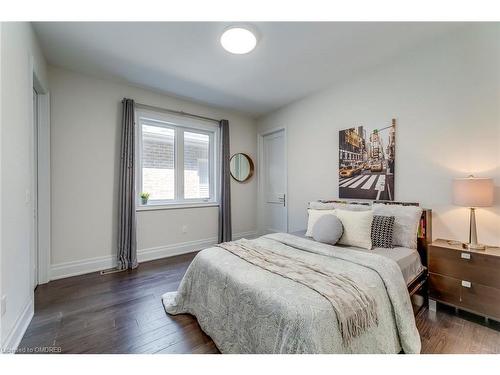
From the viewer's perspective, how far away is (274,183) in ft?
14.0

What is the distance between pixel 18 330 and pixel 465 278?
3442 mm

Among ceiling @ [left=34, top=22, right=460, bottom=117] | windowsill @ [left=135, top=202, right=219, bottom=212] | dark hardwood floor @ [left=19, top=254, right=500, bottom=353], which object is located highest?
ceiling @ [left=34, top=22, right=460, bottom=117]

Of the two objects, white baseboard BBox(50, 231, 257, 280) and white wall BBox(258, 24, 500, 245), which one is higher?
white wall BBox(258, 24, 500, 245)

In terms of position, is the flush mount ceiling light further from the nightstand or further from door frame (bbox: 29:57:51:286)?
the nightstand

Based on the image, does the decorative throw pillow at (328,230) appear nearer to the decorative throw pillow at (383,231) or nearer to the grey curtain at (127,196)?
the decorative throw pillow at (383,231)

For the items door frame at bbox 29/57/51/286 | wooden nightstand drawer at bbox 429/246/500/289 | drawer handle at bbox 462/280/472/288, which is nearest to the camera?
wooden nightstand drawer at bbox 429/246/500/289

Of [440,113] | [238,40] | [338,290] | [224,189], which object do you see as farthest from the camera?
[224,189]

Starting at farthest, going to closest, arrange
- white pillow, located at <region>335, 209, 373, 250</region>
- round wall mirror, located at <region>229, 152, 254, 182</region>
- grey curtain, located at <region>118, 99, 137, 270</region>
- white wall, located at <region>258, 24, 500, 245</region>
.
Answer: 1. round wall mirror, located at <region>229, 152, 254, 182</region>
2. grey curtain, located at <region>118, 99, 137, 270</region>
3. white pillow, located at <region>335, 209, 373, 250</region>
4. white wall, located at <region>258, 24, 500, 245</region>

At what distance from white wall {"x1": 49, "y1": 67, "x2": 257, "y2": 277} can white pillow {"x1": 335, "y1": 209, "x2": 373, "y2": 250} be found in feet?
8.44

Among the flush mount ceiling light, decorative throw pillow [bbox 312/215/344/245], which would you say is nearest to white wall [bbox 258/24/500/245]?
decorative throw pillow [bbox 312/215/344/245]

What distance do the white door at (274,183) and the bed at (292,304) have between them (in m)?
2.03

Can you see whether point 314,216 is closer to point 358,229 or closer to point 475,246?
point 358,229

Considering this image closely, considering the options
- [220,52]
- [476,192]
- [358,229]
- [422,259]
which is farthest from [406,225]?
[220,52]

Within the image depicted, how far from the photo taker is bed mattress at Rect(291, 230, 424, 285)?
184 cm
